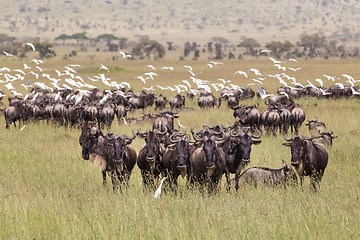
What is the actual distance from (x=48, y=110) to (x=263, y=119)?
10313 millimetres

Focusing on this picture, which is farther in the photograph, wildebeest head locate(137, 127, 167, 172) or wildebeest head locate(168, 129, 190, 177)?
wildebeest head locate(137, 127, 167, 172)

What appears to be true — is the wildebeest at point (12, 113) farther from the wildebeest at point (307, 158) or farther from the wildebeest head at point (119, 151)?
the wildebeest at point (307, 158)

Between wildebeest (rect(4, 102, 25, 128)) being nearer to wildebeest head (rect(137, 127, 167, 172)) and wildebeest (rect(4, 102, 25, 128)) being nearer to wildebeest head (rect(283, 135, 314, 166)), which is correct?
wildebeest head (rect(137, 127, 167, 172))

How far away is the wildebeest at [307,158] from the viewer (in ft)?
32.7

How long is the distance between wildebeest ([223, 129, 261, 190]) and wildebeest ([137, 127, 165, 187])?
152cm

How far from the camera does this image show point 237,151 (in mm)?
10562

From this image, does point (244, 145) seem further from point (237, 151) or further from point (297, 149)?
point (297, 149)

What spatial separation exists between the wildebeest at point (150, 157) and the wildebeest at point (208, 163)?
79 cm

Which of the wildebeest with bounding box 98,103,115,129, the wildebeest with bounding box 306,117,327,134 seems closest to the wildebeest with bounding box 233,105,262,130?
the wildebeest with bounding box 306,117,327,134

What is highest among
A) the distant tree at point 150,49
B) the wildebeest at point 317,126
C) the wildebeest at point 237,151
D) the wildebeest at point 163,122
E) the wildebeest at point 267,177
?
the wildebeest at point 237,151

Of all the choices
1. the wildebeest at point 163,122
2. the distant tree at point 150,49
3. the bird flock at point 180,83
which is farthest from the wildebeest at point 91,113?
the distant tree at point 150,49

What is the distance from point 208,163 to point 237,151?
4.68 feet

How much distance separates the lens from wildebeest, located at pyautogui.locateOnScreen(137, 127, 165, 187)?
391 inches

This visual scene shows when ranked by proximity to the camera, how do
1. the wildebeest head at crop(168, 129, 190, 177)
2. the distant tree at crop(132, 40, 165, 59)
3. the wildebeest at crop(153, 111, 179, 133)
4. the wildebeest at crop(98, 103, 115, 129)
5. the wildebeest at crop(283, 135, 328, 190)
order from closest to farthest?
the wildebeest head at crop(168, 129, 190, 177) < the wildebeest at crop(283, 135, 328, 190) < the wildebeest at crop(153, 111, 179, 133) < the wildebeest at crop(98, 103, 115, 129) < the distant tree at crop(132, 40, 165, 59)
